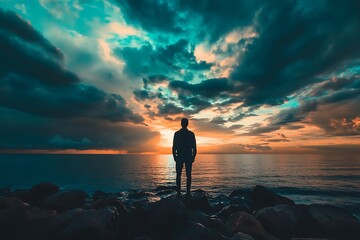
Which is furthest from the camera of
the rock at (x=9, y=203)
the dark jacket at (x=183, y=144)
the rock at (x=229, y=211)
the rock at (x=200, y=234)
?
the dark jacket at (x=183, y=144)

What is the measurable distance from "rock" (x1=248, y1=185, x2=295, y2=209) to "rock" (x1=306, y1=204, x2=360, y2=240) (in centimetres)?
447

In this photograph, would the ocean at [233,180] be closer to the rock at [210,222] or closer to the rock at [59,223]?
the rock at [210,222]

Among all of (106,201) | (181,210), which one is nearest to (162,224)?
(181,210)

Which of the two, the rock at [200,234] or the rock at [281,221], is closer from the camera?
the rock at [200,234]

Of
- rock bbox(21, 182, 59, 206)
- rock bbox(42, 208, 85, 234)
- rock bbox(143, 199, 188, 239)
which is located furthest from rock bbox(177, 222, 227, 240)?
rock bbox(21, 182, 59, 206)

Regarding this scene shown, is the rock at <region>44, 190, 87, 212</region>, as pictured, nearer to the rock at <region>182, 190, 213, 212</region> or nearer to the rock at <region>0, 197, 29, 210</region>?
the rock at <region>0, 197, 29, 210</region>

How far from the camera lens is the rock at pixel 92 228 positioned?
18.3ft

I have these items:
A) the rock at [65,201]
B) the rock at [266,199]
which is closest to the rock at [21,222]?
the rock at [65,201]

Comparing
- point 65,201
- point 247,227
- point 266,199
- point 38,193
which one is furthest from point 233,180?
point 247,227

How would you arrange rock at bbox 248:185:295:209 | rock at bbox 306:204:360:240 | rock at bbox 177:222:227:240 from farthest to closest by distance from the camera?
rock at bbox 248:185:295:209 < rock at bbox 306:204:360:240 < rock at bbox 177:222:227:240

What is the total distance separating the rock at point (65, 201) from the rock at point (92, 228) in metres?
4.99

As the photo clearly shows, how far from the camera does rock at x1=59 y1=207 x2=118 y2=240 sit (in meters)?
5.59

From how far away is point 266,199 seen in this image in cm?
1305

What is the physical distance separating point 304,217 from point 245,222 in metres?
3.06
